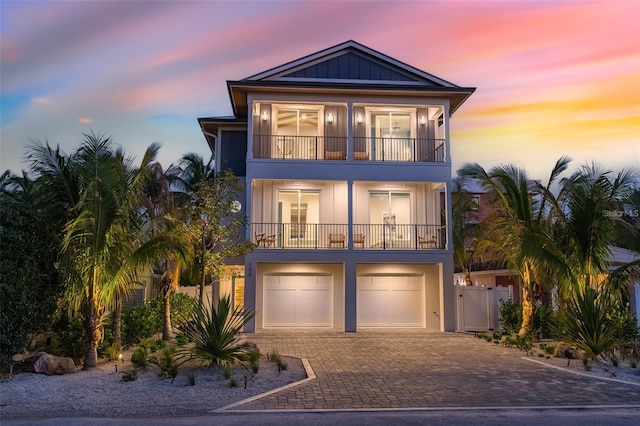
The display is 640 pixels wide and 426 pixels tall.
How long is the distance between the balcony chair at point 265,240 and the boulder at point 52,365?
950 cm

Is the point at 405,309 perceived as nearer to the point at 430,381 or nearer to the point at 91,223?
the point at 430,381

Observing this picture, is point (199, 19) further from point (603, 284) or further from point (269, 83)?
point (603, 284)

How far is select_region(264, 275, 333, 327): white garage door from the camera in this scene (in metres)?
20.6

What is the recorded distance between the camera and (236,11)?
14664 millimetres

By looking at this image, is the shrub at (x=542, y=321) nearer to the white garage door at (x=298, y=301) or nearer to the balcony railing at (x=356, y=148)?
the balcony railing at (x=356, y=148)

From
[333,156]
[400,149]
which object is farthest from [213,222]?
[400,149]

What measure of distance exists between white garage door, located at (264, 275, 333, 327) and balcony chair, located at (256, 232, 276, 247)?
133 centimetres

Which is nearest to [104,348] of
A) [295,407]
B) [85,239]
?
[85,239]

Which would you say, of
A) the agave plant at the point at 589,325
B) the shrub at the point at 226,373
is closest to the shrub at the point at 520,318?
the agave plant at the point at 589,325

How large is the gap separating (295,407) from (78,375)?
4720 millimetres

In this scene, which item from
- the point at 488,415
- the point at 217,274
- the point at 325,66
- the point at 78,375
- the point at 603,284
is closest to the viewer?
the point at 488,415

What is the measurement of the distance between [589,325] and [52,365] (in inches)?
455

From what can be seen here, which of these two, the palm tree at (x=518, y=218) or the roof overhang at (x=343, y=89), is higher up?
the roof overhang at (x=343, y=89)

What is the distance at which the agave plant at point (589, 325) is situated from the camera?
1226cm
